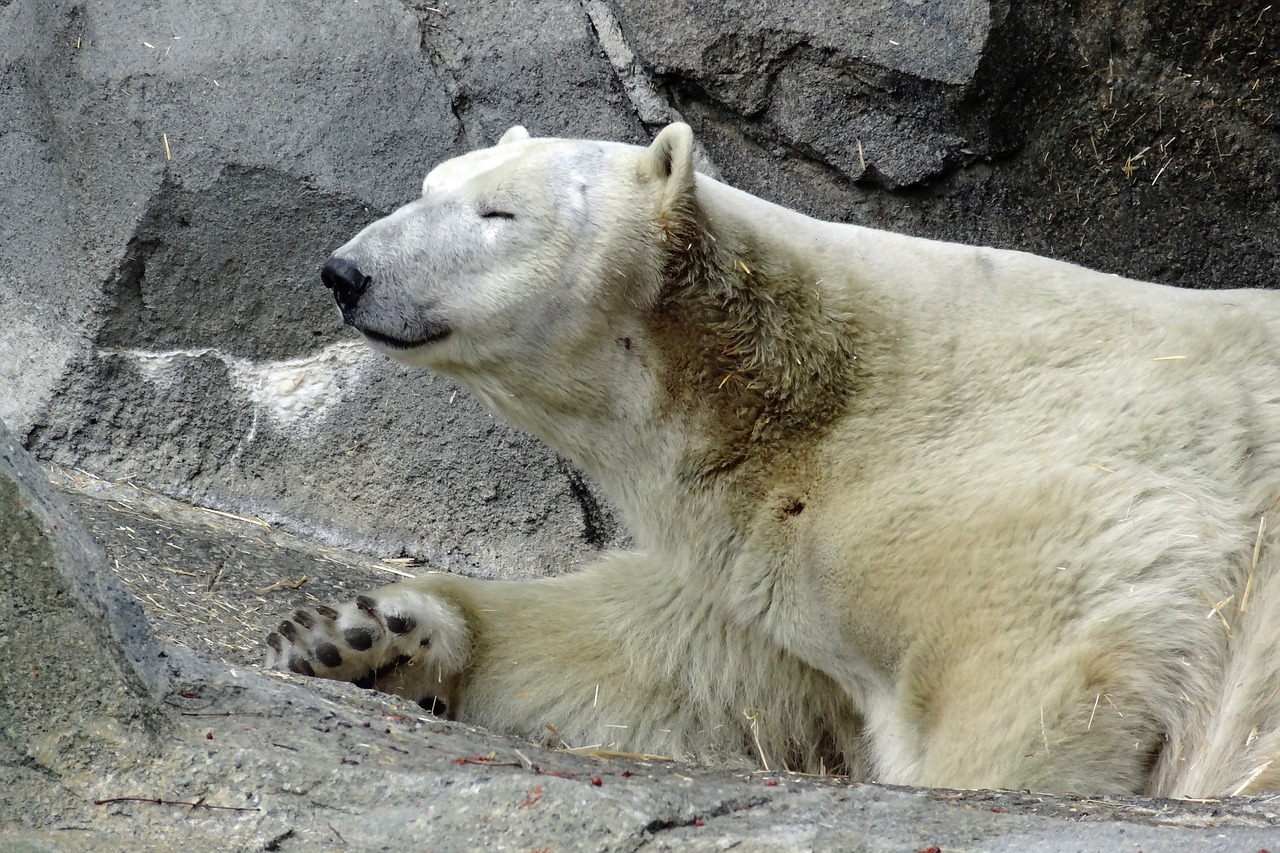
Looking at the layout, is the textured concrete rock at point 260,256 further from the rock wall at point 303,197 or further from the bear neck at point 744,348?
the bear neck at point 744,348

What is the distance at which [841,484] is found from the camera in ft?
10.5

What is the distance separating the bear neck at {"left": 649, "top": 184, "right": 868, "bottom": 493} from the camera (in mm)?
3264

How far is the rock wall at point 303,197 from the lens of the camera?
195 inches

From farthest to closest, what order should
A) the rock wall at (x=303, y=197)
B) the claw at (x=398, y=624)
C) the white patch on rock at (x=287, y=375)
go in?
1. the white patch on rock at (x=287, y=375)
2. the rock wall at (x=303, y=197)
3. the claw at (x=398, y=624)

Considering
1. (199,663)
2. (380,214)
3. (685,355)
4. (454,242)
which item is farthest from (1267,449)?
(380,214)

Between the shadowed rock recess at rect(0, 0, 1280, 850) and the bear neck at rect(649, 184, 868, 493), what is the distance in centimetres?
159

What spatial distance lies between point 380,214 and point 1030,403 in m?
2.76

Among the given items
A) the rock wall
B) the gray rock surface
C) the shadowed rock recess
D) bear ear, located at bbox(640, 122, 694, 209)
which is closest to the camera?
the gray rock surface

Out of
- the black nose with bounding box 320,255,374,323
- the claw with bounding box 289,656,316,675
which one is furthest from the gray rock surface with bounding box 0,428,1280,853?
the black nose with bounding box 320,255,374,323

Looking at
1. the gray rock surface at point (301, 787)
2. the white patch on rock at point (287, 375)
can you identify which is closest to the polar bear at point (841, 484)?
the gray rock surface at point (301, 787)

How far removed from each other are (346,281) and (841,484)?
4.37 ft

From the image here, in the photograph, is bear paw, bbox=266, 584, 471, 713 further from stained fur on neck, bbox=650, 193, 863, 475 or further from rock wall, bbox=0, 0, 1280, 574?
rock wall, bbox=0, 0, 1280, 574

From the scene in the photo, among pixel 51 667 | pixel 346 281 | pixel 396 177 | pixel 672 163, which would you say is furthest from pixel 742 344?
pixel 396 177

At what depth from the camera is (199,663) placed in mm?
2496
